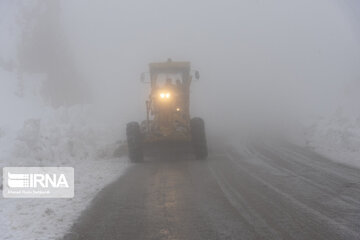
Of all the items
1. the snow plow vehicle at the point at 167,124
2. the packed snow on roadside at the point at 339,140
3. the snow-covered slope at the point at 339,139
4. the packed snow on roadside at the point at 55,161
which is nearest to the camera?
the packed snow on roadside at the point at 55,161

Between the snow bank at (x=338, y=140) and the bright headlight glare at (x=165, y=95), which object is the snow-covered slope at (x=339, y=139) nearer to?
the snow bank at (x=338, y=140)

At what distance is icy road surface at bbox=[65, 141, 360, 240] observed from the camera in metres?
5.60

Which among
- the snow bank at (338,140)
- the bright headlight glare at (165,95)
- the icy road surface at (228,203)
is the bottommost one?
the icy road surface at (228,203)

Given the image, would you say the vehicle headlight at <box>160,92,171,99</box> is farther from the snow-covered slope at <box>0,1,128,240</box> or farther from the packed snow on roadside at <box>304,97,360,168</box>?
the packed snow on roadside at <box>304,97,360,168</box>

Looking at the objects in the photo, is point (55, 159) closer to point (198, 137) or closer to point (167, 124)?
point (167, 124)

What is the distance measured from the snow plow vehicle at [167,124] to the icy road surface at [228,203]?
1030mm

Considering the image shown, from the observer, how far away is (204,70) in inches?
1843

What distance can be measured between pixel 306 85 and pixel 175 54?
51.4 feet

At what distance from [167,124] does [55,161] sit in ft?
10.8

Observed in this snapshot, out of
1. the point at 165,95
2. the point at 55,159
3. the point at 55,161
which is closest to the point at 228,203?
the point at 55,161

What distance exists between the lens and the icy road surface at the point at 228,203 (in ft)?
18.4

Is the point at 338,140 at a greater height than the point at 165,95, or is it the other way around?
the point at 165,95

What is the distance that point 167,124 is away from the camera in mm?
12758

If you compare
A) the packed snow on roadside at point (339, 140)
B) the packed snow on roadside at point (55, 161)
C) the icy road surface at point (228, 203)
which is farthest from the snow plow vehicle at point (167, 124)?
the packed snow on roadside at point (339, 140)
